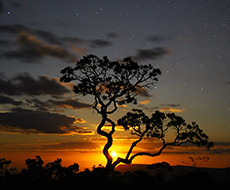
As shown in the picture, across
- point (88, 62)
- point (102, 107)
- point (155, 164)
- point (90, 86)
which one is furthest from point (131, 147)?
point (155, 164)

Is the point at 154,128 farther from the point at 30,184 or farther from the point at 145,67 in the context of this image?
the point at 30,184

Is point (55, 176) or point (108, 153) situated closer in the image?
point (55, 176)

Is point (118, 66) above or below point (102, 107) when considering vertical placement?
above

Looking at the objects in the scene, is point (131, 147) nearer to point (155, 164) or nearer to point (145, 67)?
point (145, 67)

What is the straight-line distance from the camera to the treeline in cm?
2289

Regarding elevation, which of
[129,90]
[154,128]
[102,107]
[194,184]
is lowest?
[194,184]

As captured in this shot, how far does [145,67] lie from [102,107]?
6.57 metres

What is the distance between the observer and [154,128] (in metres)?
35.3

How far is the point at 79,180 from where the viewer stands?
→ 81.7 ft

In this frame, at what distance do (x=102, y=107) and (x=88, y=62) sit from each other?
5.28m

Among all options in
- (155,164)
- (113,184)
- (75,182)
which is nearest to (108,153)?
(113,184)

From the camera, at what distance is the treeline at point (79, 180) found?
22.9 meters

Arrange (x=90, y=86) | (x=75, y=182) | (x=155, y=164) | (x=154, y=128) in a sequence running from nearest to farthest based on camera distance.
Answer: (x=75, y=182) < (x=90, y=86) < (x=154, y=128) < (x=155, y=164)

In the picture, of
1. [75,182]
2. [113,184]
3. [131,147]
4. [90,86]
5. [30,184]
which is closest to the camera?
[30,184]
